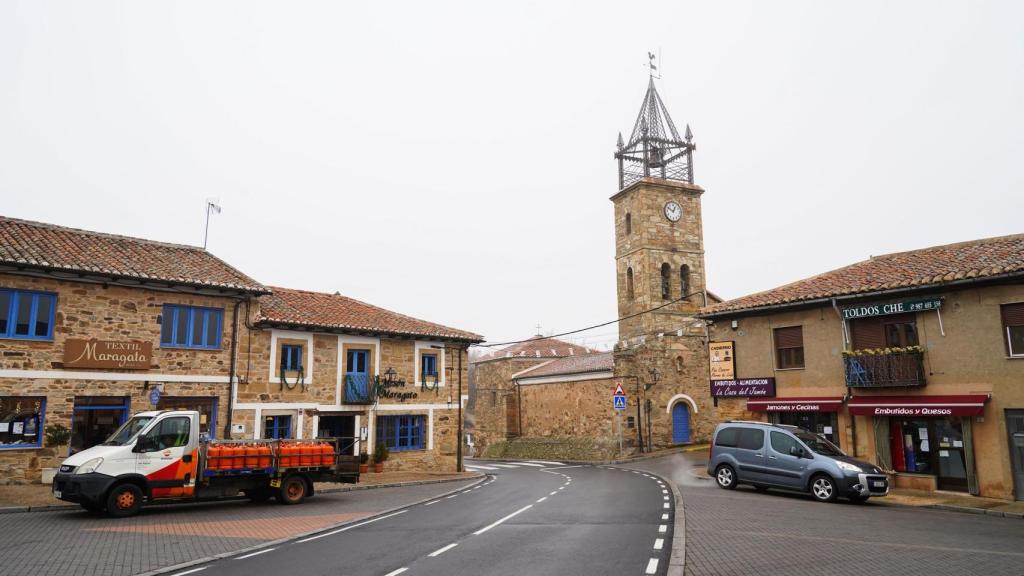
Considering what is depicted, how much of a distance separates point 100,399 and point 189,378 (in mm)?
2390

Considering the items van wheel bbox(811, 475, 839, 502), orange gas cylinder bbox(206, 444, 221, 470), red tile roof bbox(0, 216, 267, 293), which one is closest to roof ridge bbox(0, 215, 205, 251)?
red tile roof bbox(0, 216, 267, 293)

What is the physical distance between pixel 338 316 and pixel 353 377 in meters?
2.46

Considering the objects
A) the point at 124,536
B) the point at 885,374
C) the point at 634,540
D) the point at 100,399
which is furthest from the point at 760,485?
the point at 100,399

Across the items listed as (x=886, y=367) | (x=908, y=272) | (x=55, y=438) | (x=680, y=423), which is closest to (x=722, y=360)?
(x=886, y=367)

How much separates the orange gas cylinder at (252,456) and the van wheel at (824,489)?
13529 millimetres

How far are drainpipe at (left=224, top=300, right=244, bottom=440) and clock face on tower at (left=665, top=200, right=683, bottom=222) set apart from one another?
24651 mm

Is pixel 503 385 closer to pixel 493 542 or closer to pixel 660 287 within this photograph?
pixel 660 287

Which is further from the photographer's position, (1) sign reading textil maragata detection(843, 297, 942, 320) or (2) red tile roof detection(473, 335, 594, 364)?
(2) red tile roof detection(473, 335, 594, 364)

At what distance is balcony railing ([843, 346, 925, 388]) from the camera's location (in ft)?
59.0

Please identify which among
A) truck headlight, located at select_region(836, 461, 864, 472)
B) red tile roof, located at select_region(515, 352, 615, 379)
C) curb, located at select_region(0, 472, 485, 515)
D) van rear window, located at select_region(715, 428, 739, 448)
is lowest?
curb, located at select_region(0, 472, 485, 515)

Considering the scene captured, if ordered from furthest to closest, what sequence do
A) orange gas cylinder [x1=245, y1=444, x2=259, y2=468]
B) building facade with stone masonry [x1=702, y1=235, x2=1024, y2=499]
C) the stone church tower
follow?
the stone church tower → building facade with stone masonry [x1=702, y1=235, x2=1024, y2=499] → orange gas cylinder [x1=245, y1=444, x2=259, y2=468]

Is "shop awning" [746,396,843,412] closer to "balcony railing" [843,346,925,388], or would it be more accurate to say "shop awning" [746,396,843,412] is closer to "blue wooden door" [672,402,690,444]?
"balcony railing" [843,346,925,388]

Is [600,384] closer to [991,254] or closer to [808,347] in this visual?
[808,347]

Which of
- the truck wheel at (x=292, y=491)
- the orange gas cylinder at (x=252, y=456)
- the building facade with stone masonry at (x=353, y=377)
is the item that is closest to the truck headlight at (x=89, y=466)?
the orange gas cylinder at (x=252, y=456)
